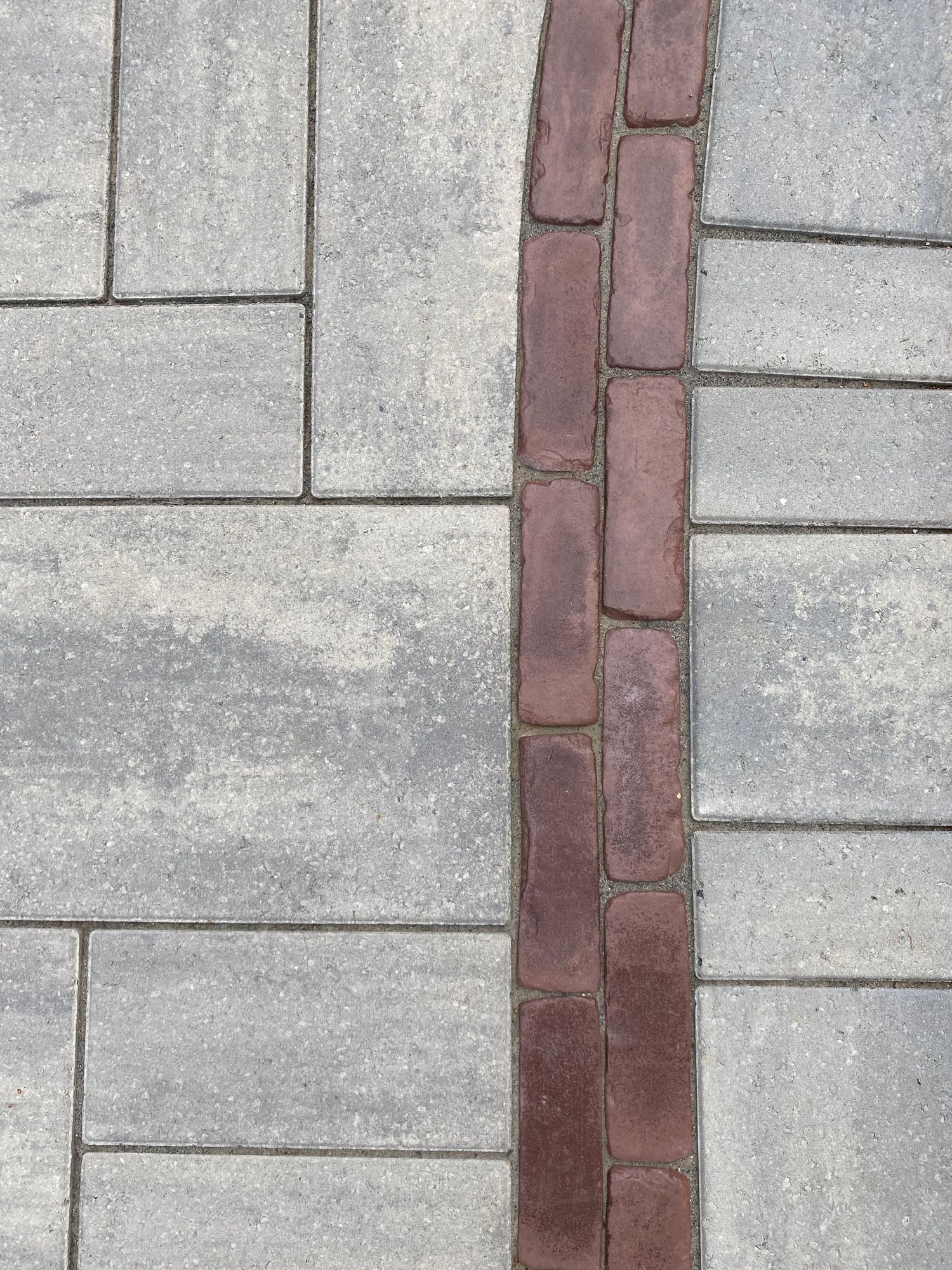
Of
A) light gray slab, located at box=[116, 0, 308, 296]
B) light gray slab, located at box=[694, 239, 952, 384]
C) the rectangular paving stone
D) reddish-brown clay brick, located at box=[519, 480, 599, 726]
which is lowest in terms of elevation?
the rectangular paving stone

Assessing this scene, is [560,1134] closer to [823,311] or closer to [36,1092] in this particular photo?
[36,1092]

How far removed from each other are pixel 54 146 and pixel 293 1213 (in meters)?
2.16

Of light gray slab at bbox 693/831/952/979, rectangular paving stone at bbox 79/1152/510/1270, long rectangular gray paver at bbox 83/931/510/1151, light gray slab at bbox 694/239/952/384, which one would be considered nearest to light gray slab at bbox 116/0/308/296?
light gray slab at bbox 694/239/952/384

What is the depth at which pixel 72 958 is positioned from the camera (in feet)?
5.34

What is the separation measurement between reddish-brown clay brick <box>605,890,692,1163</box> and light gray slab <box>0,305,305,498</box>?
3.55ft

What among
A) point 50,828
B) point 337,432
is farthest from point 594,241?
point 50,828

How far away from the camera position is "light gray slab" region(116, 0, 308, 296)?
166 centimetres

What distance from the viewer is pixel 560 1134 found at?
5.17ft

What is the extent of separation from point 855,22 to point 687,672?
1.34 meters

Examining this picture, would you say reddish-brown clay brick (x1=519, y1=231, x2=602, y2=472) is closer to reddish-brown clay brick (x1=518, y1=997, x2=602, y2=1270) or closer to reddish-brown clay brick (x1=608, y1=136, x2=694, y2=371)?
reddish-brown clay brick (x1=608, y1=136, x2=694, y2=371)

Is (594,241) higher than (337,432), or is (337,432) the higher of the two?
(594,241)

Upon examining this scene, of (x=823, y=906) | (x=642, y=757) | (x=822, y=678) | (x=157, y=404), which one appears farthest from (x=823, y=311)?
(x=157, y=404)

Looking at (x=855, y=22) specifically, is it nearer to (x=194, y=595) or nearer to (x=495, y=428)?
(x=495, y=428)

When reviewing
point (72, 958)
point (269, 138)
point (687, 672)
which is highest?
point (269, 138)
